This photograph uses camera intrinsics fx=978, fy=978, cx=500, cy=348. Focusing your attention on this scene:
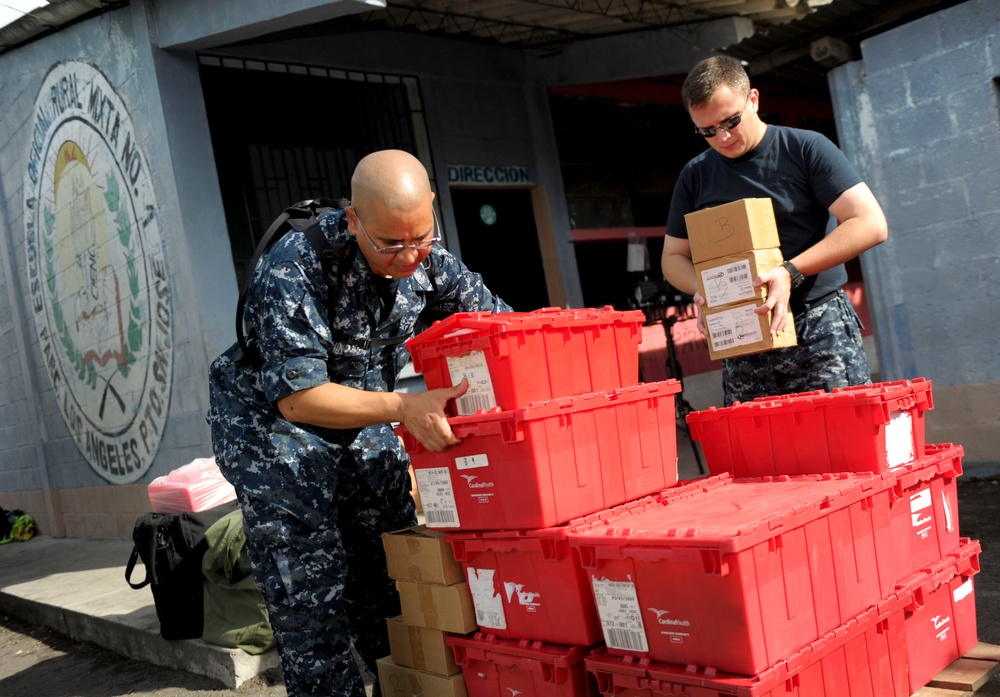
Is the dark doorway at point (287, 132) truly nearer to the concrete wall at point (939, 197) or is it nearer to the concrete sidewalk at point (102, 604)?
the concrete sidewalk at point (102, 604)

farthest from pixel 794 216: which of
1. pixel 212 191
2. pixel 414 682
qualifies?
pixel 212 191

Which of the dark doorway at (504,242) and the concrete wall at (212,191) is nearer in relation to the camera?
the concrete wall at (212,191)

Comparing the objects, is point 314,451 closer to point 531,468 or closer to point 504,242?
point 531,468

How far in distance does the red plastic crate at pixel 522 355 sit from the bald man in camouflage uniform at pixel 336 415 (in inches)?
4.0

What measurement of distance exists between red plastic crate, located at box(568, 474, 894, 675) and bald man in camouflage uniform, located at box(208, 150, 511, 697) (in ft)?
2.08

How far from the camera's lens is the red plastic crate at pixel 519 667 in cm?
270

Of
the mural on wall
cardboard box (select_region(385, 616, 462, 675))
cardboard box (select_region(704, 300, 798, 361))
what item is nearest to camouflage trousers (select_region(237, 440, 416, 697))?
cardboard box (select_region(385, 616, 462, 675))

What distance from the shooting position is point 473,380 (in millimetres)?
2816

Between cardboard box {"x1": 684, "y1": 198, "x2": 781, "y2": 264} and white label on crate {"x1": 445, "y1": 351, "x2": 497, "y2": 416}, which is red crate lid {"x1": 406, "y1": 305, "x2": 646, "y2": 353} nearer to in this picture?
white label on crate {"x1": 445, "y1": 351, "x2": 497, "y2": 416}

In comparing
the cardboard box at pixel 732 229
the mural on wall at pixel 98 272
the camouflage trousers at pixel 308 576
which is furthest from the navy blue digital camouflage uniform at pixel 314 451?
the mural on wall at pixel 98 272

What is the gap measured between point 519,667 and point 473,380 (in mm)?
837

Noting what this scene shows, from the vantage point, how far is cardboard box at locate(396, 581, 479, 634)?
2.96 metres

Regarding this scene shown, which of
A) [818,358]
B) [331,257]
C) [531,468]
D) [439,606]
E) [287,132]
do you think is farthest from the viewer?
[287,132]

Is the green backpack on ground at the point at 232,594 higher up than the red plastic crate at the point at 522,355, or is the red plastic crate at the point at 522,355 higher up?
the red plastic crate at the point at 522,355
